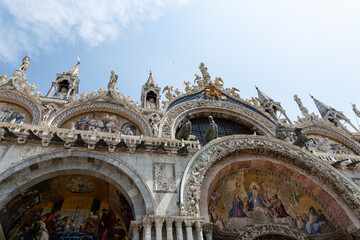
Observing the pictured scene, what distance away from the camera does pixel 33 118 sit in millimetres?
11242

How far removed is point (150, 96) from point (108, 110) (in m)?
3.04

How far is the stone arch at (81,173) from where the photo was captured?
704 cm

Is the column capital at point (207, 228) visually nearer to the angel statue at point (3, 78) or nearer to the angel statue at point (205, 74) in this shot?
the angel statue at point (205, 74)

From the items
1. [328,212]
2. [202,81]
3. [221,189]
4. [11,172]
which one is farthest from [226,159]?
[202,81]

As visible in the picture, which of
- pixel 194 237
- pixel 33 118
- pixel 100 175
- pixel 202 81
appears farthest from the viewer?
pixel 202 81

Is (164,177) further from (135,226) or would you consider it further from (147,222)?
(135,226)

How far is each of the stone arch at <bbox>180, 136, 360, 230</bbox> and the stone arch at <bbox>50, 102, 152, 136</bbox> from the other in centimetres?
376

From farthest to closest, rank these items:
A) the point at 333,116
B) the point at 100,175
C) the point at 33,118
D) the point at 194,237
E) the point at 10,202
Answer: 1. the point at 333,116
2. the point at 33,118
3. the point at 100,175
4. the point at 10,202
5. the point at 194,237

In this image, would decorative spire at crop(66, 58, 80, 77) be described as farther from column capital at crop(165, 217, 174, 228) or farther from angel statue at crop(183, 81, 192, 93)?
column capital at crop(165, 217, 174, 228)

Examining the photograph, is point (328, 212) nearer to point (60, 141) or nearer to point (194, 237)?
point (194, 237)

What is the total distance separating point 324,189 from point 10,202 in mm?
10507

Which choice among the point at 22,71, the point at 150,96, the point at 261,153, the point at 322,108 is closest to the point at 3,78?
the point at 22,71

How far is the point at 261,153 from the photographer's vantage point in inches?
394

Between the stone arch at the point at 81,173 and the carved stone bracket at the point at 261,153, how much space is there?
4.06 feet
